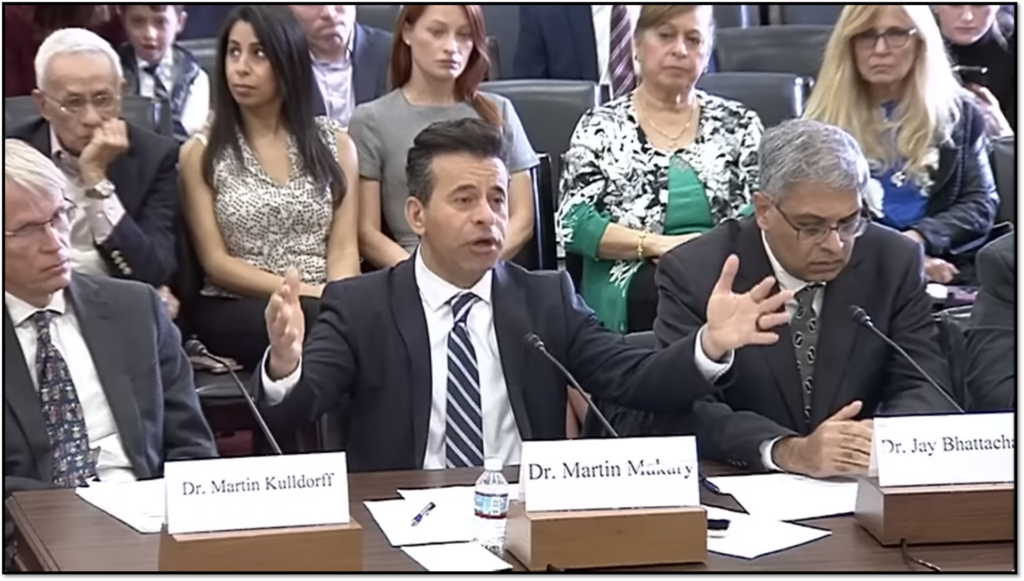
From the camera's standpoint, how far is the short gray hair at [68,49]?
352cm

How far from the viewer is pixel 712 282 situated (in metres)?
2.73

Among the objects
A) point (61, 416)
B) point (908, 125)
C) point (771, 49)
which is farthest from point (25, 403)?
point (771, 49)

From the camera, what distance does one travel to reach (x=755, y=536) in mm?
2088

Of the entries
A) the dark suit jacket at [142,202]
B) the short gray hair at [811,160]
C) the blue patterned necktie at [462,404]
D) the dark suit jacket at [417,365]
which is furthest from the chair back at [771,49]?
the blue patterned necktie at [462,404]

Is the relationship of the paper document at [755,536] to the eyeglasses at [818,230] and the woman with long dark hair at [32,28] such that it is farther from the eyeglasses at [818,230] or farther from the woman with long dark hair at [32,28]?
the woman with long dark hair at [32,28]

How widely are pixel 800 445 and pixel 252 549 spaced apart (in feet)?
2.98

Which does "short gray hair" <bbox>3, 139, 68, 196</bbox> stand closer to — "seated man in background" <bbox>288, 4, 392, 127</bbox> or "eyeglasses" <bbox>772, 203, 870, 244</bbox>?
"eyeglasses" <bbox>772, 203, 870, 244</bbox>

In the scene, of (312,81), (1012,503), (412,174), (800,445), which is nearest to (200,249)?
(312,81)

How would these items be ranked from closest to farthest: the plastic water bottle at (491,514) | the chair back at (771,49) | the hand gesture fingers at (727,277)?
the plastic water bottle at (491,514), the hand gesture fingers at (727,277), the chair back at (771,49)

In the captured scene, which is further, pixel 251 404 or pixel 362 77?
pixel 362 77

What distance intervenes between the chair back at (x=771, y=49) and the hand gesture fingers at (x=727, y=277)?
230 centimetres

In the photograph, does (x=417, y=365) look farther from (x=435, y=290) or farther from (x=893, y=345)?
(x=893, y=345)

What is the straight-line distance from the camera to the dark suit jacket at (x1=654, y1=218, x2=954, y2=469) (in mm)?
2678

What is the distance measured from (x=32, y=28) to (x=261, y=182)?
96cm
